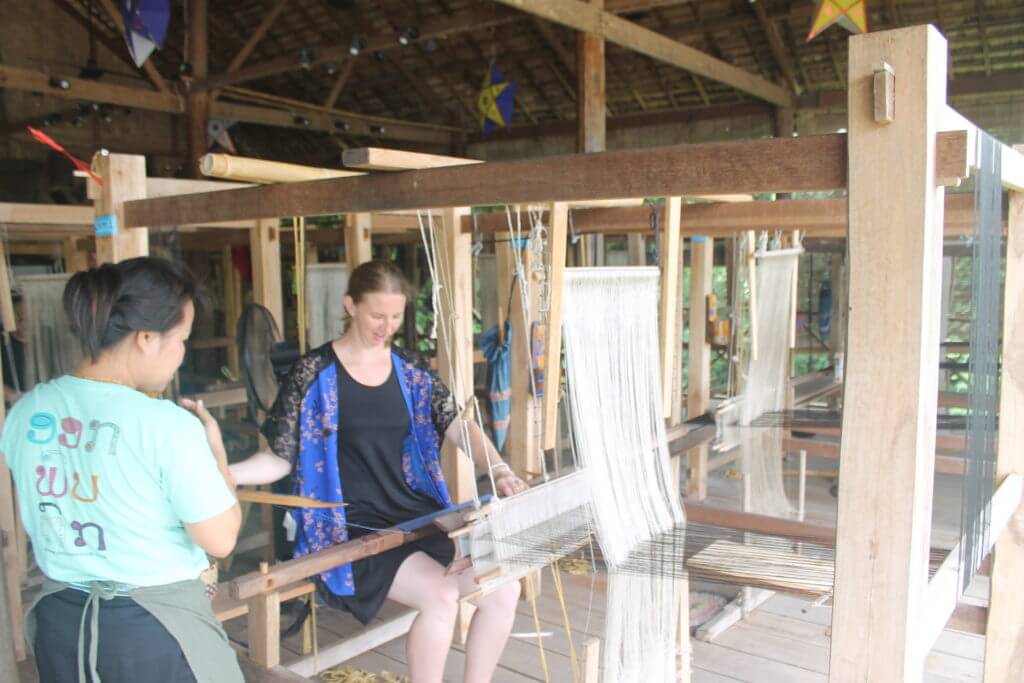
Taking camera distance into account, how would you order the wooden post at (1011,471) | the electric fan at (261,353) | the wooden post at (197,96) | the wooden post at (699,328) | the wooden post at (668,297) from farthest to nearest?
1. the wooden post at (197,96)
2. the wooden post at (699,328)
3. the electric fan at (261,353)
4. the wooden post at (668,297)
5. the wooden post at (1011,471)

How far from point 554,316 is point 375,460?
78 centimetres

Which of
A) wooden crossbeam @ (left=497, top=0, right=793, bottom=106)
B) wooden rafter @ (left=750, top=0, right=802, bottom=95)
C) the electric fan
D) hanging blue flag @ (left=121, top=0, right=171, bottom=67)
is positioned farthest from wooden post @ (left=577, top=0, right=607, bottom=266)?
hanging blue flag @ (left=121, top=0, right=171, bottom=67)

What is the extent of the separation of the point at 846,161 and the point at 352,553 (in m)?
1.46

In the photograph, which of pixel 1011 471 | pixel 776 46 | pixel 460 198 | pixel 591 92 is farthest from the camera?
pixel 776 46

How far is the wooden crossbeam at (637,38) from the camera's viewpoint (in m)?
4.79

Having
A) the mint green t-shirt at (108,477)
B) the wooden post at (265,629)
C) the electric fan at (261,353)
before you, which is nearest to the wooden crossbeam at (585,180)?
the mint green t-shirt at (108,477)

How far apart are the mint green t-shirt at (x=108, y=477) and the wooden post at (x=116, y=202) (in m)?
1.06

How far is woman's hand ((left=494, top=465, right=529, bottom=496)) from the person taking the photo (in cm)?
209

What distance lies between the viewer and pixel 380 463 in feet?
7.77

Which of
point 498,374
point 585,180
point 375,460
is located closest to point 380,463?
point 375,460

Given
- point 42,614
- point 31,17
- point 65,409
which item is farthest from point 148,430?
point 31,17

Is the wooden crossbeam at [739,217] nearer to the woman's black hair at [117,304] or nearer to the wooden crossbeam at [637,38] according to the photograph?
the woman's black hair at [117,304]

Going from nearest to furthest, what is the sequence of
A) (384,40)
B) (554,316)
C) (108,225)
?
(554,316) < (108,225) < (384,40)

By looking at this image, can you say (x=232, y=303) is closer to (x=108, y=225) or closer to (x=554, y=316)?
(x=108, y=225)
